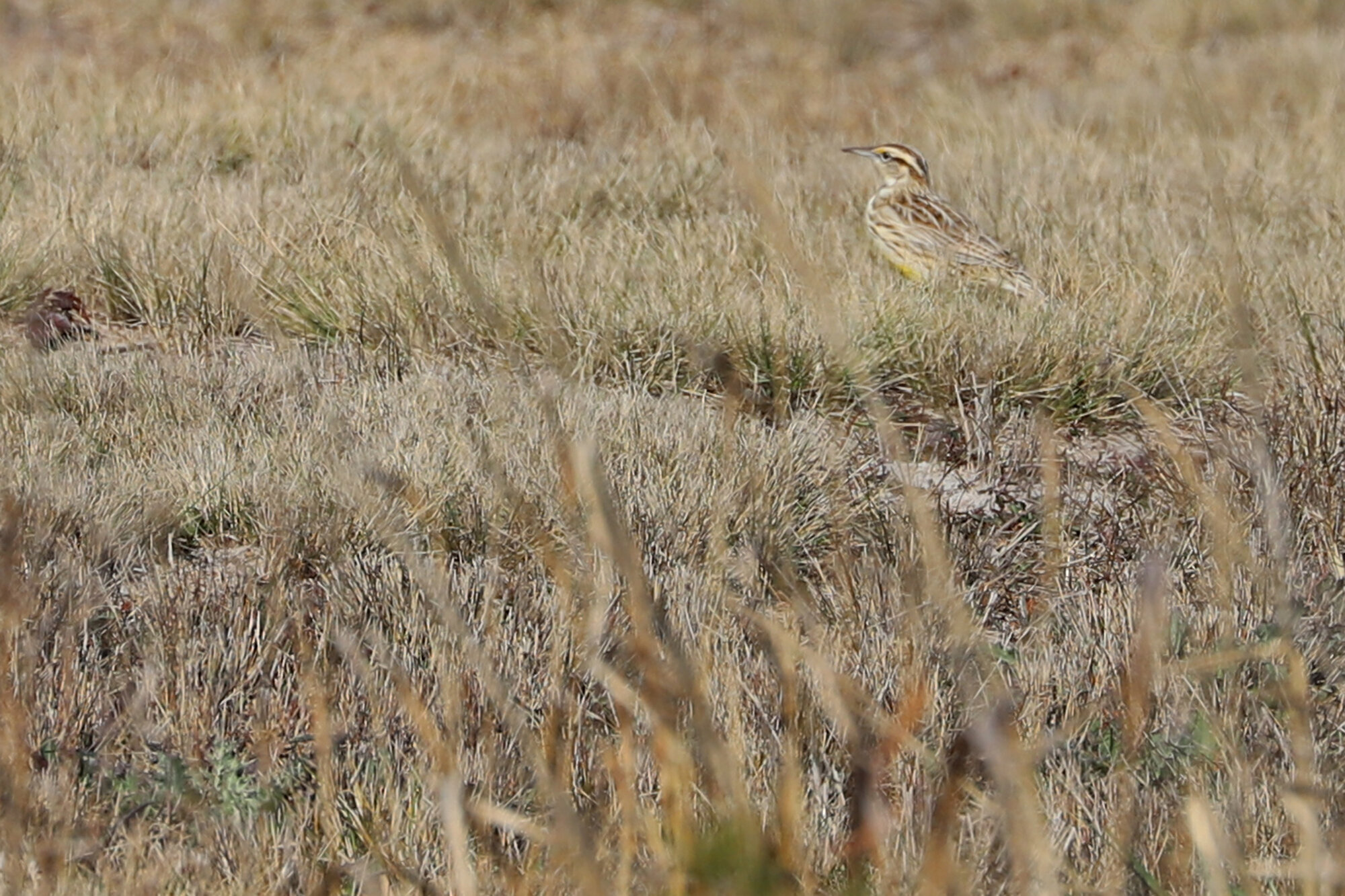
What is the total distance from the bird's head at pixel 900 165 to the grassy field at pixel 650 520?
11.5 inches

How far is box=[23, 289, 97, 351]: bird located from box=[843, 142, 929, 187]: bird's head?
10.8 feet

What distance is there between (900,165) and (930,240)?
0.92 m

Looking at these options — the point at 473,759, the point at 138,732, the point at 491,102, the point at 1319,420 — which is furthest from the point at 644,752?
the point at 491,102

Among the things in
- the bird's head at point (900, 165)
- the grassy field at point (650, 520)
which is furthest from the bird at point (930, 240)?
the grassy field at point (650, 520)

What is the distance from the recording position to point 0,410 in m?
4.28

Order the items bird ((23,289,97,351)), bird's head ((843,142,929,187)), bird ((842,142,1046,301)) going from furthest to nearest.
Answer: bird's head ((843,142,929,187)) → bird ((842,142,1046,301)) → bird ((23,289,97,351))

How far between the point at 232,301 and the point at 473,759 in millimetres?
3152

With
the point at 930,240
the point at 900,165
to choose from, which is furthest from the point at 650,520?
the point at 900,165

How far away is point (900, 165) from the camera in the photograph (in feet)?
23.5

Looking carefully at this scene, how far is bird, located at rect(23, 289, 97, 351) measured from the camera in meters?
5.16

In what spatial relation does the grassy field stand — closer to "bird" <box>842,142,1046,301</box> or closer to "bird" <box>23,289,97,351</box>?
"bird" <box>23,289,97,351</box>

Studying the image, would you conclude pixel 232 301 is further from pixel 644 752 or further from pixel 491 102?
pixel 491 102

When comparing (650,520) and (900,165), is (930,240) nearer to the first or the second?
(900,165)

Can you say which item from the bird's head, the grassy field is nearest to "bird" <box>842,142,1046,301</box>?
the bird's head
